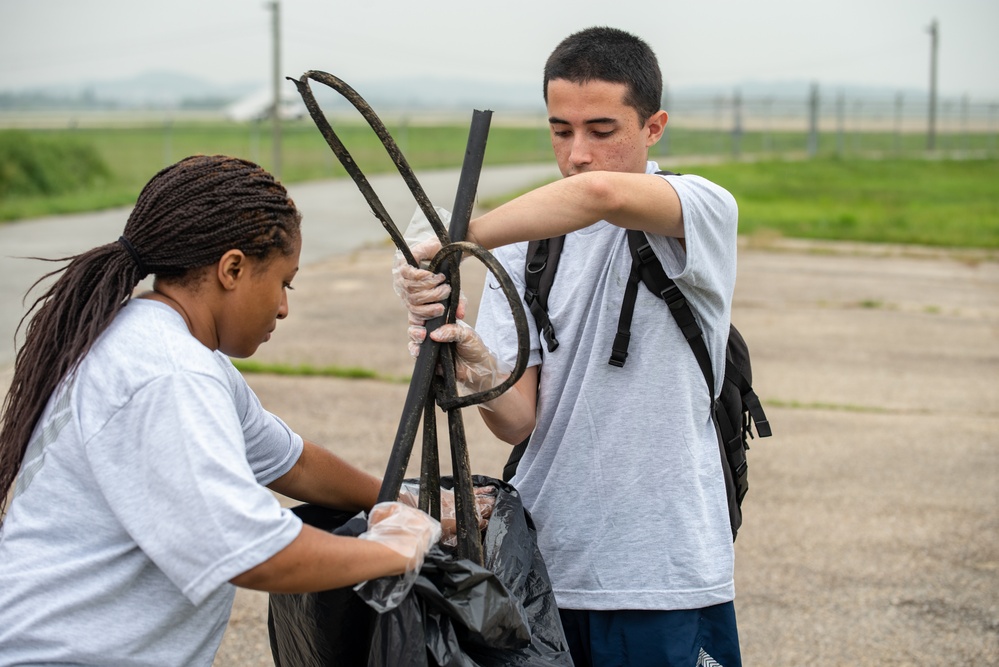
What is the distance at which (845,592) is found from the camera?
412cm

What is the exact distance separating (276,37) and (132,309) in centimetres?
2416

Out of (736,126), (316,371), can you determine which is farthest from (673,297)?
(736,126)

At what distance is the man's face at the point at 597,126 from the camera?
6.93ft

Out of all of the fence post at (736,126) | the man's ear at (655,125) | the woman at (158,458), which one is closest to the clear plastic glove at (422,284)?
the woman at (158,458)

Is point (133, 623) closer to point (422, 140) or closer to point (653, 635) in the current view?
point (653, 635)

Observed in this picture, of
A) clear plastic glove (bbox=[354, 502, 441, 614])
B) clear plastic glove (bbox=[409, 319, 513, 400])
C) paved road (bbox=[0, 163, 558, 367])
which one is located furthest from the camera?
paved road (bbox=[0, 163, 558, 367])

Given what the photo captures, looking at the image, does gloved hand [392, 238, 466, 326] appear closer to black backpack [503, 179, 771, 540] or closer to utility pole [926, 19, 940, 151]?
black backpack [503, 179, 771, 540]

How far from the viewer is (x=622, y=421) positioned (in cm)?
211

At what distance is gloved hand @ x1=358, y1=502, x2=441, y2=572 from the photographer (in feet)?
5.39

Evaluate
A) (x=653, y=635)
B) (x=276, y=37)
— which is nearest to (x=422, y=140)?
(x=276, y=37)

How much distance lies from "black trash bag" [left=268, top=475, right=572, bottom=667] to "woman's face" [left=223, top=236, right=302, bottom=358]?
45 cm

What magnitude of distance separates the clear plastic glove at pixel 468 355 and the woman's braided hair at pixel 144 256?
306 millimetres

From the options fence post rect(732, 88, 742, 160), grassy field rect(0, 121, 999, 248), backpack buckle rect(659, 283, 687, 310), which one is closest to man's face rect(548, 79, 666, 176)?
backpack buckle rect(659, 283, 687, 310)

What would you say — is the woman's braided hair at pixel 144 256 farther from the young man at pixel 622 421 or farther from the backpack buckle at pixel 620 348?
the backpack buckle at pixel 620 348
